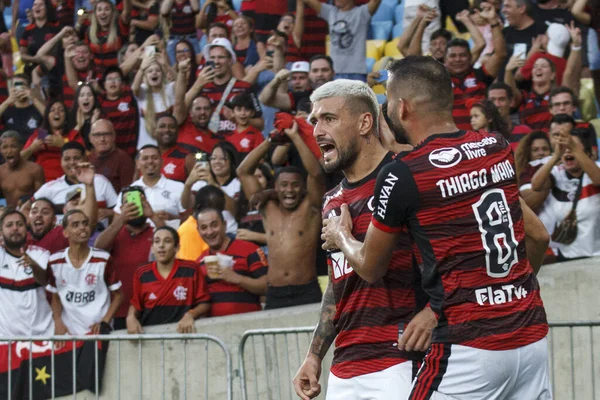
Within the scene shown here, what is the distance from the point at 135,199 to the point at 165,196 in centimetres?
103

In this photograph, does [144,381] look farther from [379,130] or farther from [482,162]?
[482,162]

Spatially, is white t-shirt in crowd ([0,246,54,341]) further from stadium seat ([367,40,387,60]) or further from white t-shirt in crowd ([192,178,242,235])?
stadium seat ([367,40,387,60])

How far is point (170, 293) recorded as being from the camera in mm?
9555

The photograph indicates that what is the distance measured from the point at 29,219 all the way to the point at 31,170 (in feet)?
6.78

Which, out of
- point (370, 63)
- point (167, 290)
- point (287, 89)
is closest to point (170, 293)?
point (167, 290)

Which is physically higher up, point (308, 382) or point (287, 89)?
point (308, 382)

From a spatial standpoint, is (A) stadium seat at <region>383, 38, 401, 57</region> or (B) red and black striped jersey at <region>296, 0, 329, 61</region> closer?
(B) red and black striped jersey at <region>296, 0, 329, 61</region>

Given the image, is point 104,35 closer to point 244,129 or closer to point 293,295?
point 244,129

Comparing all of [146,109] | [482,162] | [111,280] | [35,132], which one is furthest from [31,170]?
[482,162]

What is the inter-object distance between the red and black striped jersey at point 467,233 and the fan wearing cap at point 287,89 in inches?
303

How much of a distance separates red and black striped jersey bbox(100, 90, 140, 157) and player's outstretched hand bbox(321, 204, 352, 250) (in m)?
9.17

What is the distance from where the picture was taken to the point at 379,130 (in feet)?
17.2

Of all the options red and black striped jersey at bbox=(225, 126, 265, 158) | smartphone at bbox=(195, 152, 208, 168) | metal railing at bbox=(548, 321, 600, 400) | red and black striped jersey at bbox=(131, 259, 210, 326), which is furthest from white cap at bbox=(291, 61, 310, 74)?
metal railing at bbox=(548, 321, 600, 400)

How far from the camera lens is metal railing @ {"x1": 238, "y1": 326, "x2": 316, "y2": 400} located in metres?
7.93
